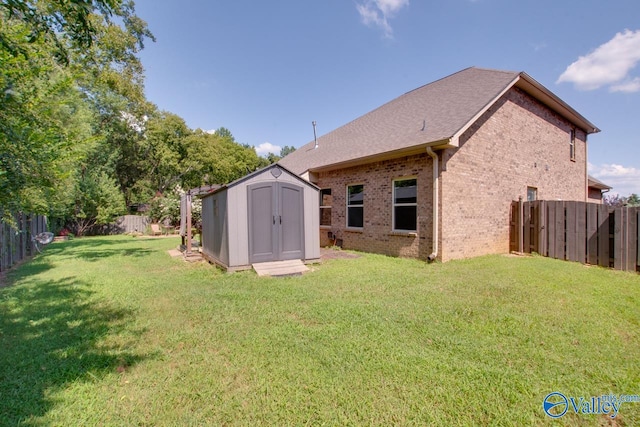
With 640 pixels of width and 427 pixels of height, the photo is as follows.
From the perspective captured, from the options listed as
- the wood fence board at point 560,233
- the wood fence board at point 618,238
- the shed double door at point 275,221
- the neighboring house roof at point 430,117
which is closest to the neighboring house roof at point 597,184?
the neighboring house roof at point 430,117

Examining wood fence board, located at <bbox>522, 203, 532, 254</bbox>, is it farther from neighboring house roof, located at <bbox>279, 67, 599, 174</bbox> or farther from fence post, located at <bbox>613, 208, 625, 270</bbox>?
neighboring house roof, located at <bbox>279, 67, 599, 174</bbox>

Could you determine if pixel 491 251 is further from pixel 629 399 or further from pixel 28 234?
pixel 28 234

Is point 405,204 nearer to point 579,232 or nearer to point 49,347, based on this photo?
point 579,232

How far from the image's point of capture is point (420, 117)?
409 inches

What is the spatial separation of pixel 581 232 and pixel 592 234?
256 millimetres

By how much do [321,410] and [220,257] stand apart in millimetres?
6417

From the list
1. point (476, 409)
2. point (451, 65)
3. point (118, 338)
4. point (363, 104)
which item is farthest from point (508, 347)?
point (363, 104)

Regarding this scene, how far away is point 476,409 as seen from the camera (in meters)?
2.32

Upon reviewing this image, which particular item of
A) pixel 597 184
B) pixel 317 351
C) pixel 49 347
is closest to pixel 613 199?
pixel 597 184

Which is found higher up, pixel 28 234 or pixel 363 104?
pixel 363 104

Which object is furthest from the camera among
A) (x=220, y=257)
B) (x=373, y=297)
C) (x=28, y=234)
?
(x=28, y=234)

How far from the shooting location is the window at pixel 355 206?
1080cm

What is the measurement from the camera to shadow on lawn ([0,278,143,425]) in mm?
2522

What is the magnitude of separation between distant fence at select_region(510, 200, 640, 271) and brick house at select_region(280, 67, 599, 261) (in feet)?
2.18
